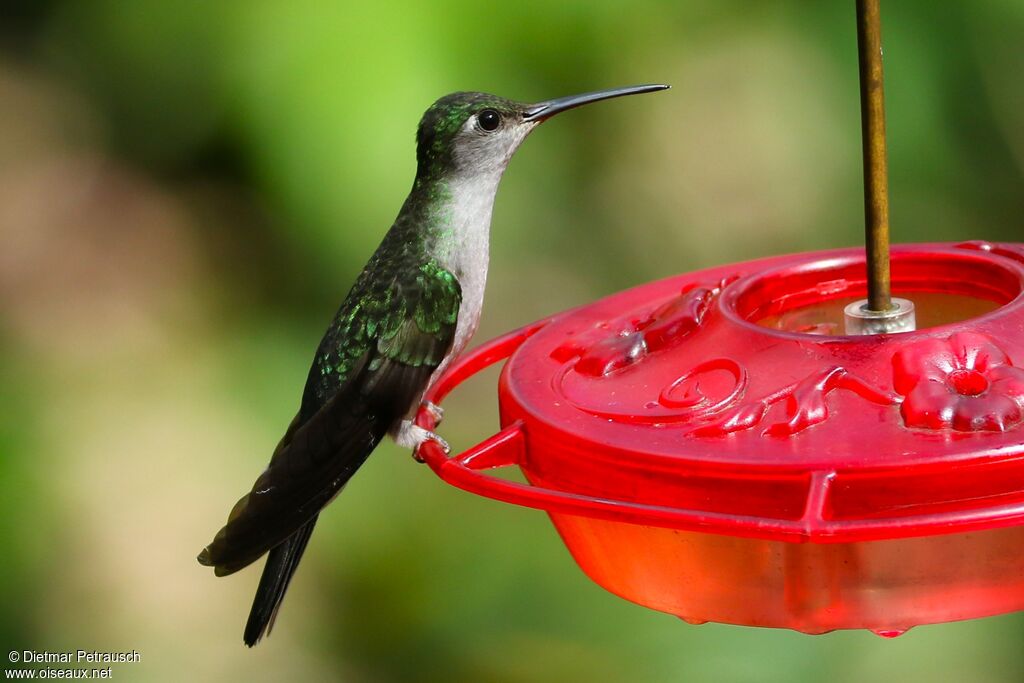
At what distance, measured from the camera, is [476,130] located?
3102 mm

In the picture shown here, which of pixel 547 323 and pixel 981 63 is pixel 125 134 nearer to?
pixel 547 323

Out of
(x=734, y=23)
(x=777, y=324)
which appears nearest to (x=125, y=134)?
(x=734, y=23)

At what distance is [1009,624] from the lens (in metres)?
3.60

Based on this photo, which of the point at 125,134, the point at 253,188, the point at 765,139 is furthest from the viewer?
the point at 765,139

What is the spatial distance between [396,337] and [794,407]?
119 centimetres

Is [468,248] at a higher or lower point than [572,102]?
lower

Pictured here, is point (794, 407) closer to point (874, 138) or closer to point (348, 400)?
point (874, 138)

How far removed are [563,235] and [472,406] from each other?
2.22ft

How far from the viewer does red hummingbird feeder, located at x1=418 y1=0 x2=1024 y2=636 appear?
176cm

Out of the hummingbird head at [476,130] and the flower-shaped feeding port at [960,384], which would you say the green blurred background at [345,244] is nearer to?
the hummingbird head at [476,130]

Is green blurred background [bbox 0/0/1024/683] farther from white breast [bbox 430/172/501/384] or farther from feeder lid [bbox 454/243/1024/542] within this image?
feeder lid [bbox 454/243/1024/542]

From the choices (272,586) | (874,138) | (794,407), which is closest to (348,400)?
(272,586)

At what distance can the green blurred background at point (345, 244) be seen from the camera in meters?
3.61

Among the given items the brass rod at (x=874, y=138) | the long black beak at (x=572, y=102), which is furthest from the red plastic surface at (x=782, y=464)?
the long black beak at (x=572, y=102)
